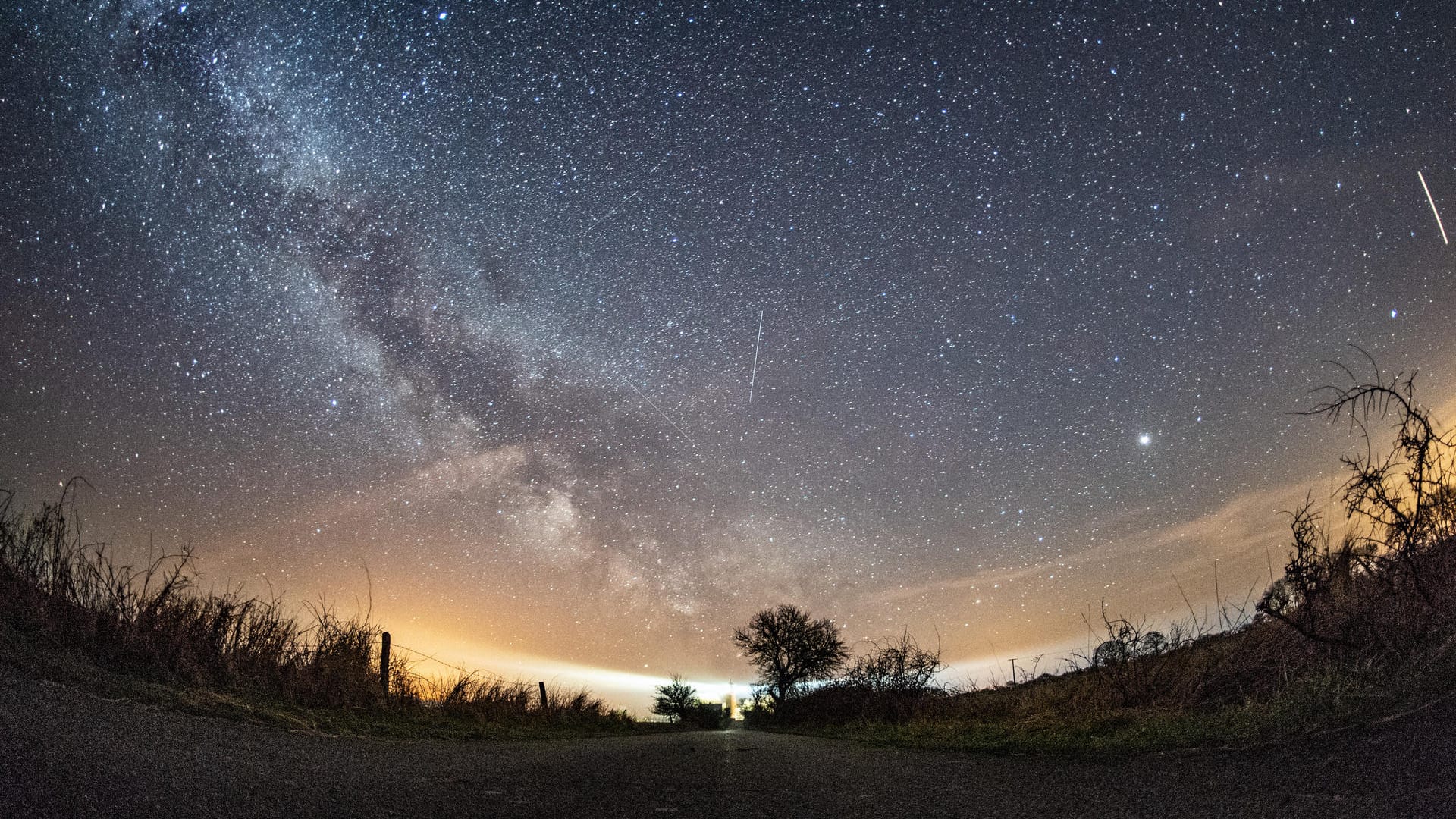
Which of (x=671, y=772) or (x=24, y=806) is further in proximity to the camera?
(x=671, y=772)

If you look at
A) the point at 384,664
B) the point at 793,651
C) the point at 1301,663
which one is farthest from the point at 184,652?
the point at 793,651

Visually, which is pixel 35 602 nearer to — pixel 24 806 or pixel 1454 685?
pixel 24 806

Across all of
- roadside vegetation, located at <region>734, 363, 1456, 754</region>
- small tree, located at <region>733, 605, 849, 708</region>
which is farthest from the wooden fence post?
small tree, located at <region>733, 605, 849, 708</region>

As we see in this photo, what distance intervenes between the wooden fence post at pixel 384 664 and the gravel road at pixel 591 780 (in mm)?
3368

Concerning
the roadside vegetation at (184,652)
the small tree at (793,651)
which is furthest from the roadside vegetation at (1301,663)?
the small tree at (793,651)

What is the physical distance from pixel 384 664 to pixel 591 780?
591cm

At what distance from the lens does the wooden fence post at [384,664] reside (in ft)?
31.1

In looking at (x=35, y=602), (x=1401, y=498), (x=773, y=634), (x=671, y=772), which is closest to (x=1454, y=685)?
(x=1401, y=498)

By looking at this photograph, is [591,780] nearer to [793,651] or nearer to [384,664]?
[384,664]

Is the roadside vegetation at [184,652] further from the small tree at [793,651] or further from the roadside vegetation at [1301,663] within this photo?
the small tree at [793,651]

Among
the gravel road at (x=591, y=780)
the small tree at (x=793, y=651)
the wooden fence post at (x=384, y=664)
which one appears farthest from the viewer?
the small tree at (x=793, y=651)

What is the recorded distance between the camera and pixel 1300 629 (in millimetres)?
5875

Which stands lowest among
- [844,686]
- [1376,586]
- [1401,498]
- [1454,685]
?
[844,686]

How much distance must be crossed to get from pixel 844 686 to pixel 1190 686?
1485 cm
